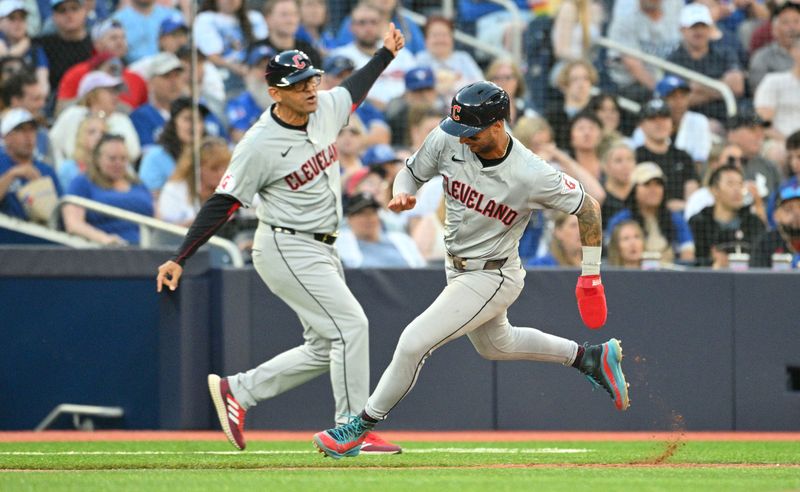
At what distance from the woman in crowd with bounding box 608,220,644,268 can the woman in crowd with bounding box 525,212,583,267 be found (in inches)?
9.7

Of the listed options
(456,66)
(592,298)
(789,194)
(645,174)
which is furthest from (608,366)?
(456,66)

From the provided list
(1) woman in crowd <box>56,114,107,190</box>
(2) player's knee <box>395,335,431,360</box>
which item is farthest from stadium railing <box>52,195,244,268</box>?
(2) player's knee <box>395,335,431,360</box>

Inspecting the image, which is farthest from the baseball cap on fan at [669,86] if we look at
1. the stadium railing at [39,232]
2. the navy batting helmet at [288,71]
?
the navy batting helmet at [288,71]

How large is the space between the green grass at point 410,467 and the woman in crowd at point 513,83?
12.6 ft

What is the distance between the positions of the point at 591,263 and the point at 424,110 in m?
4.86

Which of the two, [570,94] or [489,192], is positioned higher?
[570,94]

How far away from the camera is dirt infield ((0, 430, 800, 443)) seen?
8414mm

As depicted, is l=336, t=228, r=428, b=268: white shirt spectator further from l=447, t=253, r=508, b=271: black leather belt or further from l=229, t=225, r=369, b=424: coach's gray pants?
l=447, t=253, r=508, b=271: black leather belt

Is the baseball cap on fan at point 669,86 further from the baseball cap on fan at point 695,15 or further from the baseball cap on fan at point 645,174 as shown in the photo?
the baseball cap on fan at point 645,174

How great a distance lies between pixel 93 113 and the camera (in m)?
10.4

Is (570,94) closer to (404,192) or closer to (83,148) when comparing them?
(83,148)

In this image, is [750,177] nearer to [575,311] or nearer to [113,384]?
[575,311]

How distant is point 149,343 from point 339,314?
259 cm

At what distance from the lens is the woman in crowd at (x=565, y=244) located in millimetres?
9625
